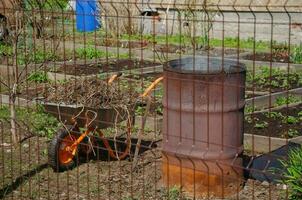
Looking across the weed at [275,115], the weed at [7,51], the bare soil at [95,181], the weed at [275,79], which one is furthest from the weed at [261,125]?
the weed at [7,51]

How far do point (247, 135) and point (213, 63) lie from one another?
70.9 inches

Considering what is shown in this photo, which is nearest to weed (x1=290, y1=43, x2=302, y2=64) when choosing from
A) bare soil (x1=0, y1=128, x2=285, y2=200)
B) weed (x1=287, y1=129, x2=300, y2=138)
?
weed (x1=287, y1=129, x2=300, y2=138)

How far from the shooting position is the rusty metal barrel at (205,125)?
4.93m

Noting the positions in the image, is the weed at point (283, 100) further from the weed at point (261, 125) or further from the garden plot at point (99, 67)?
the garden plot at point (99, 67)

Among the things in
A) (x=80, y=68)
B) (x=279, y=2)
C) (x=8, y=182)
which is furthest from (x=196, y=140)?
(x=279, y=2)

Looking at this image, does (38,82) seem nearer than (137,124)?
No

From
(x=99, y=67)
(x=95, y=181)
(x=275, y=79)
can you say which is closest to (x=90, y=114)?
(x=95, y=181)

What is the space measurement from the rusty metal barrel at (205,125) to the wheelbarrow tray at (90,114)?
80 cm

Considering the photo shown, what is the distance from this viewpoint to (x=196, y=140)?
4980mm

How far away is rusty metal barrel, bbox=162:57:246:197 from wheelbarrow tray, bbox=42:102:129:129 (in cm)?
80

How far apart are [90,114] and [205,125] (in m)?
1.25

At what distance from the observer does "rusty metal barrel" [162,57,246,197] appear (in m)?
4.93

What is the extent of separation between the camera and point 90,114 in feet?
19.1

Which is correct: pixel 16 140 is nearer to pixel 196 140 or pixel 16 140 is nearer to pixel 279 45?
pixel 196 140
